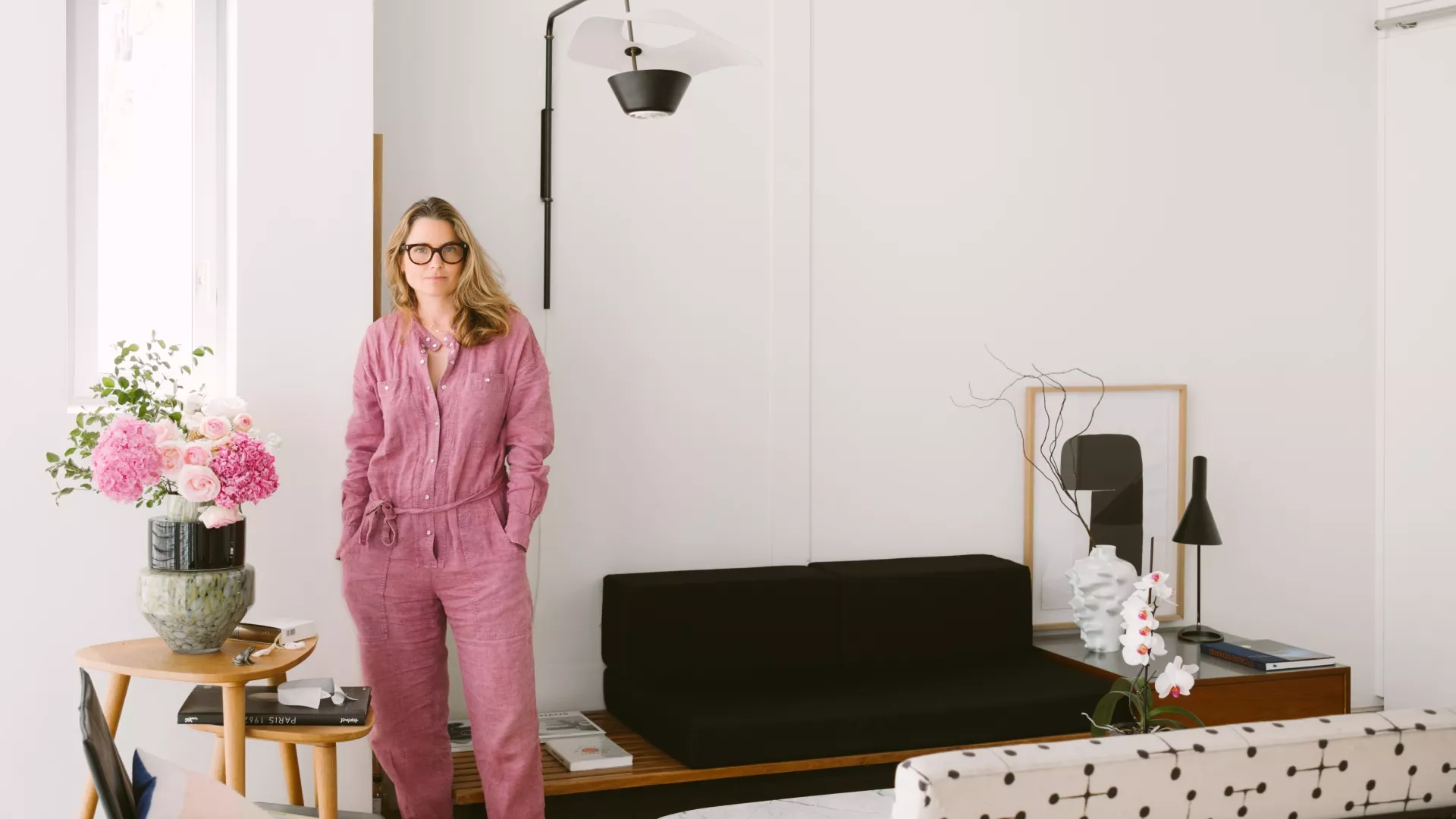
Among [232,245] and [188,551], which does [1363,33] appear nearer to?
[232,245]

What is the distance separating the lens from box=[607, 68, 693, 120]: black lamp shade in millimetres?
3193

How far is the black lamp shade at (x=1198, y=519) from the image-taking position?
4.79 m

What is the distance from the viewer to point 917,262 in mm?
4773

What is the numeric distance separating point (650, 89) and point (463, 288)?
75 centimetres

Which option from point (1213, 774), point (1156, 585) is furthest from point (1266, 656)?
point (1213, 774)

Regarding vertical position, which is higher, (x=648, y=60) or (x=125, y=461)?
(x=648, y=60)

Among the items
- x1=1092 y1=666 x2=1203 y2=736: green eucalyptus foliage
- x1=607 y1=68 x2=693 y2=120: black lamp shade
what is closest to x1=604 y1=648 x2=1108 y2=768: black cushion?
x1=1092 y1=666 x2=1203 y2=736: green eucalyptus foliage

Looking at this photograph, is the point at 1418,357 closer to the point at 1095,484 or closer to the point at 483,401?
the point at 1095,484

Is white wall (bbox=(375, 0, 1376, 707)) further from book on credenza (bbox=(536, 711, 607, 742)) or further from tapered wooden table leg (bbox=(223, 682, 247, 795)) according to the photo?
tapered wooden table leg (bbox=(223, 682, 247, 795))

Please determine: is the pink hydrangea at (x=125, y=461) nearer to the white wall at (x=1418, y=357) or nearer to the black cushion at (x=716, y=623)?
the black cushion at (x=716, y=623)

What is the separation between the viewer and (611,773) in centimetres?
354

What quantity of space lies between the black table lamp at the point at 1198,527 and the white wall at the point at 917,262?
47cm

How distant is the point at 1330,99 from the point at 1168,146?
93 centimetres

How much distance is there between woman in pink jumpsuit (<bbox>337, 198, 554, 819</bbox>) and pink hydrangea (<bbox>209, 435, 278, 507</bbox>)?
415 millimetres
